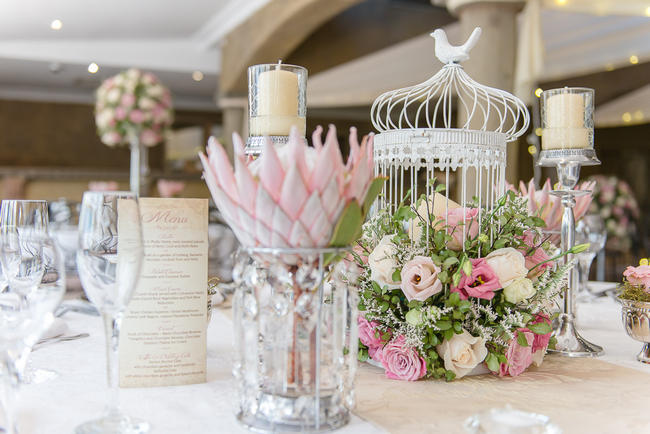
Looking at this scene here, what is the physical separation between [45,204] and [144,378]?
39 centimetres

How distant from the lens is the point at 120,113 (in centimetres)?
430

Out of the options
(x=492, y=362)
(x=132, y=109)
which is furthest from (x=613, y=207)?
(x=492, y=362)

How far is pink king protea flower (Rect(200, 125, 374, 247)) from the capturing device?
2.11ft

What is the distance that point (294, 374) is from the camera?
0.69 m

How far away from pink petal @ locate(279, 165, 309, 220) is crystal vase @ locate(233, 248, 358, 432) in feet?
0.15

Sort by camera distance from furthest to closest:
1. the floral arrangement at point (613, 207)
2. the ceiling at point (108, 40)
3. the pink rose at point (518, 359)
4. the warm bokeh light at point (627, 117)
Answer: the warm bokeh light at point (627, 117)
the ceiling at point (108, 40)
the floral arrangement at point (613, 207)
the pink rose at point (518, 359)

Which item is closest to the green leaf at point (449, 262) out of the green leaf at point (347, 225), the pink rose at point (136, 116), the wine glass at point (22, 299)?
the green leaf at point (347, 225)

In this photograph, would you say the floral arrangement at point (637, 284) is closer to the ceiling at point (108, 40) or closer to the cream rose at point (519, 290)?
the cream rose at point (519, 290)

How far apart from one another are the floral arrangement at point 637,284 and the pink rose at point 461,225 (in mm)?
301

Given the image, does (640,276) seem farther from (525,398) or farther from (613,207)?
(613,207)

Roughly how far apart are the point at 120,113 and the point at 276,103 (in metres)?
3.73

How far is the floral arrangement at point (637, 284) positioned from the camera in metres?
1.00

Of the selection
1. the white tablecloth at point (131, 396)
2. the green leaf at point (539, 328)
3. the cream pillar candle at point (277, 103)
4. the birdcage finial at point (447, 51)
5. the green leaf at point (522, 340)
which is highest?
the birdcage finial at point (447, 51)

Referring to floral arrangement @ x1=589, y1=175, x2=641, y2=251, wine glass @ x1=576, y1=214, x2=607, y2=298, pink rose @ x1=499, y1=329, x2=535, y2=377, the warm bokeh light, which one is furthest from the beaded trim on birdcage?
the warm bokeh light
